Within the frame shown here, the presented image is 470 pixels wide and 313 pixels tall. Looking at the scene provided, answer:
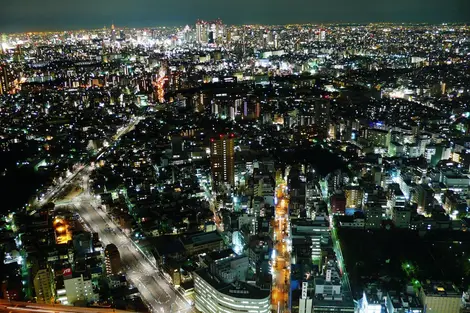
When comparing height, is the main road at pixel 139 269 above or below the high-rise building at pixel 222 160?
below

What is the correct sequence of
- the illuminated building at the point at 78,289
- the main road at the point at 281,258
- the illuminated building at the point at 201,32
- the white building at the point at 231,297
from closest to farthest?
the white building at the point at 231,297, the illuminated building at the point at 78,289, the main road at the point at 281,258, the illuminated building at the point at 201,32

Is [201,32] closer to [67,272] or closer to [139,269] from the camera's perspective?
[139,269]

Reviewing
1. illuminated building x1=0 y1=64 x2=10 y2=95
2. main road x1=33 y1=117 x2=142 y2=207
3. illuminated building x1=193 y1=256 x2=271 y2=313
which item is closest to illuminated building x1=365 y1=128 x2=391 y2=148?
illuminated building x1=193 y1=256 x2=271 y2=313

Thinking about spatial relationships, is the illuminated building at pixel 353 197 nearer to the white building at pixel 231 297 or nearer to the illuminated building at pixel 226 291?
the illuminated building at pixel 226 291

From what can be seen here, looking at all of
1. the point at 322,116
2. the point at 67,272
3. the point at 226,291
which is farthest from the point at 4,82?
the point at 226,291

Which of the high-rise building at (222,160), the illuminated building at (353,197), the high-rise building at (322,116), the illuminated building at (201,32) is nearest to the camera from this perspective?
the illuminated building at (353,197)

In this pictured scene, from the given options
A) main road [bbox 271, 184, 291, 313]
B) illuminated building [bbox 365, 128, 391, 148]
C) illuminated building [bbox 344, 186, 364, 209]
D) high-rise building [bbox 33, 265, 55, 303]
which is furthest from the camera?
illuminated building [bbox 365, 128, 391, 148]

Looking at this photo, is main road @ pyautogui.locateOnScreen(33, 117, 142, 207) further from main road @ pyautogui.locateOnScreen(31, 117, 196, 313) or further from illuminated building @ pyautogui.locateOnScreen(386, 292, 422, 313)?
illuminated building @ pyautogui.locateOnScreen(386, 292, 422, 313)

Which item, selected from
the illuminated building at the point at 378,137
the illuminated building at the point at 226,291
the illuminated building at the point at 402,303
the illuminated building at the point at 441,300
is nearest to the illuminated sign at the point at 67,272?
the illuminated building at the point at 226,291
